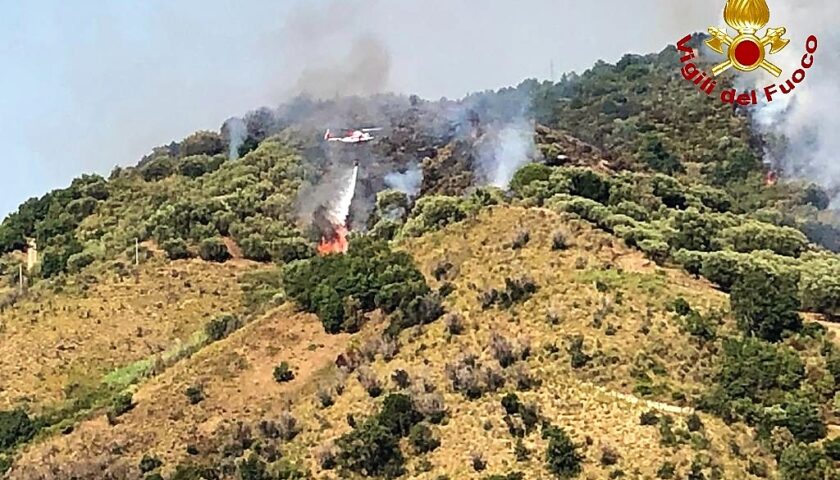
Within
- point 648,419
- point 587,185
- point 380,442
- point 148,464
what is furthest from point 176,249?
point 648,419

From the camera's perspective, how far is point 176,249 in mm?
87875

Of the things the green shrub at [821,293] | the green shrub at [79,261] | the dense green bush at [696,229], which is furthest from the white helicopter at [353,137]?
the green shrub at [821,293]

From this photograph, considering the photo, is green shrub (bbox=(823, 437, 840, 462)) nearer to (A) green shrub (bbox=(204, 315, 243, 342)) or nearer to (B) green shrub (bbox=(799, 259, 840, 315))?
(B) green shrub (bbox=(799, 259, 840, 315))

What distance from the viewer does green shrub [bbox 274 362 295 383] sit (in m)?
60.8

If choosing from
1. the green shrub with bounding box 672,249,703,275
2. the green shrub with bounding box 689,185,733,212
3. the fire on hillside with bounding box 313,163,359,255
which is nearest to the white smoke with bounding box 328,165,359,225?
the fire on hillside with bounding box 313,163,359,255

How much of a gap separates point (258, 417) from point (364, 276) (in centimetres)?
1019

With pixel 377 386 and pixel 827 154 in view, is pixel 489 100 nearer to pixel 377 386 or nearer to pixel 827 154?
pixel 827 154

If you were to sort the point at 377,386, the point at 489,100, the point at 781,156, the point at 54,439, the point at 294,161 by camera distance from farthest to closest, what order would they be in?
the point at 489,100 → the point at 781,156 → the point at 294,161 → the point at 54,439 → the point at 377,386

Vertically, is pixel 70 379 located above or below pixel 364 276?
below

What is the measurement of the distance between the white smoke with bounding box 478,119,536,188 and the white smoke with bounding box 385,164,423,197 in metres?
4.83

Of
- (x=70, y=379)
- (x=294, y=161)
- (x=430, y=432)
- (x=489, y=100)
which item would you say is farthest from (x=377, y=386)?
(x=489, y=100)

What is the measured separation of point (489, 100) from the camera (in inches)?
5881

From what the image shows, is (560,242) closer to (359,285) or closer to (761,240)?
(359,285)

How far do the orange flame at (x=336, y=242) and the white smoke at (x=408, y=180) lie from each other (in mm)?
4963
